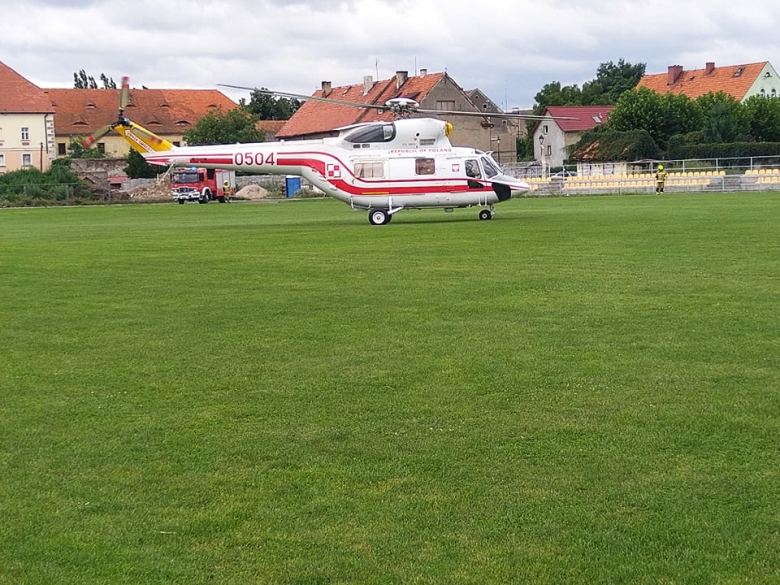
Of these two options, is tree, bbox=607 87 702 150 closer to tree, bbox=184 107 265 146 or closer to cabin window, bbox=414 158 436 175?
tree, bbox=184 107 265 146

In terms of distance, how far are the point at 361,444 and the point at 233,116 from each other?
86.8 meters

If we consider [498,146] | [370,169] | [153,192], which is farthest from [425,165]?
[498,146]

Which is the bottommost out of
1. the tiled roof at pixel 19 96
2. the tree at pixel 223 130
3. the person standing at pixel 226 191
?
the person standing at pixel 226 191

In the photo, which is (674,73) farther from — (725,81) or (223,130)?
(223,130)

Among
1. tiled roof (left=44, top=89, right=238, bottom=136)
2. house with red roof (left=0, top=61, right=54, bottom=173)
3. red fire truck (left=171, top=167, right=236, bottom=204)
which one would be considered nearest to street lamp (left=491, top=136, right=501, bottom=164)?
red fire truck (left=171, top=167, right=236, bottom=204)

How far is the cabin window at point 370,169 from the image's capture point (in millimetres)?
28922

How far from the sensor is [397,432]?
21.2ft

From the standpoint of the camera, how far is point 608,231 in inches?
918

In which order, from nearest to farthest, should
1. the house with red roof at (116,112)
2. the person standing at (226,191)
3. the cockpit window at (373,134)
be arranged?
the cockpit window at (373,134)
the person standing at (226,191)
the house with red roof at (116,112)

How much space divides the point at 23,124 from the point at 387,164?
6923 cm

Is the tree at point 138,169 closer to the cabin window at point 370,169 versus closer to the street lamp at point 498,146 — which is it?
the street lamp at point 498,146

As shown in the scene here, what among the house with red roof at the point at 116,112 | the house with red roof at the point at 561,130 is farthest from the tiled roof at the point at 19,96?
the house with red roof at the point at 561,130

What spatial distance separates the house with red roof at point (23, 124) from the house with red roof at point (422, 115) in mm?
21592

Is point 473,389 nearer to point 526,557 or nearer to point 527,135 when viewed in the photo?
point 526,557
